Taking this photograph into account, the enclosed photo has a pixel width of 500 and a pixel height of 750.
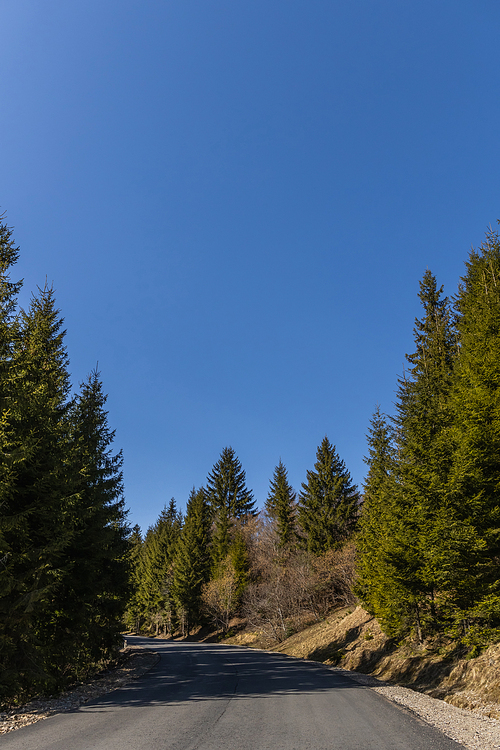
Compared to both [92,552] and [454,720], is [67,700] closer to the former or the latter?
[92,552]

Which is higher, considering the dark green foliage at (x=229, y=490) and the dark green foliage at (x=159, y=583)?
the dark green foliage at (x=229, y=490)

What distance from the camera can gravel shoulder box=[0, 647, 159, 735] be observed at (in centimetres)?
894

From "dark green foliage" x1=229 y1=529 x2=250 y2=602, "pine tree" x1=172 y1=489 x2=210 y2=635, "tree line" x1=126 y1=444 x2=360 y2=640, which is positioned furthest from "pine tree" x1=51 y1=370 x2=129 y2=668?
"pine tree" x1=172 y1=489 x2=210 y2=635

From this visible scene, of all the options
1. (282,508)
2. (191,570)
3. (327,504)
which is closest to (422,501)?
(327,504)

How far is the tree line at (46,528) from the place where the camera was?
33.8ft

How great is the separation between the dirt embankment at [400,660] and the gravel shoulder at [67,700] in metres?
10.5

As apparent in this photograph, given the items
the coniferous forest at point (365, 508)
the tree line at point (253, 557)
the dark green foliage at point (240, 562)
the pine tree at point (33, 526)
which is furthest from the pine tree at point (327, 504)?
the pine tree at point (33, 526)

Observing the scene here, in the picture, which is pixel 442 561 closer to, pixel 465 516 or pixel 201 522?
pixel 465 516

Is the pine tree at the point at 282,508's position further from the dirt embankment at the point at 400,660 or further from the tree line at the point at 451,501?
the tree line at the point at 451,501

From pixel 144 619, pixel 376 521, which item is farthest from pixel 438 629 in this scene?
pixel 144 619

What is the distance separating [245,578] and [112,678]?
35220 mm

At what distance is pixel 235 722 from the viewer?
8539 millimetres

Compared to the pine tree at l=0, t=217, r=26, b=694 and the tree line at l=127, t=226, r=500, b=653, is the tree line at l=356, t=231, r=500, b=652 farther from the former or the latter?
the pine tree at l=0, t=217, r=26, b=694

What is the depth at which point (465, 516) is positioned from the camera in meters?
13.6
